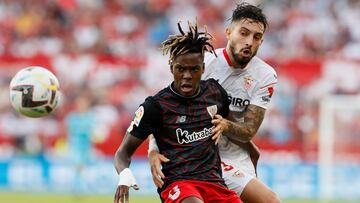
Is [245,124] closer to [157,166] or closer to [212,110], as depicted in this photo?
[212,110]

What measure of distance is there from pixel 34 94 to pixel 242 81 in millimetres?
2225

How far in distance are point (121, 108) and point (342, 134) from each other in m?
5.03

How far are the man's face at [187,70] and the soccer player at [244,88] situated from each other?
2.09ft

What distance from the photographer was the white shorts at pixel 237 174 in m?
8.00

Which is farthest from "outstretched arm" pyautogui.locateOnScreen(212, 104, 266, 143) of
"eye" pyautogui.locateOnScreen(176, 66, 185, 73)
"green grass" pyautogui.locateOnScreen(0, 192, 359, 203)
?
"green grass" pyautogui.locateOnScreen(0, 192, 359, 203)

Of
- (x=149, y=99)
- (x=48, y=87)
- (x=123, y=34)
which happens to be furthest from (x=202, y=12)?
(x=149, y=99)

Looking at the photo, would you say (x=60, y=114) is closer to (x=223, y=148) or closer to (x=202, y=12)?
(x=202, y=12)

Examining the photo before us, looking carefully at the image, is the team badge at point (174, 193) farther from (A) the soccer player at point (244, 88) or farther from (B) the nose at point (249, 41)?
(B) the nose at point (249, 41)

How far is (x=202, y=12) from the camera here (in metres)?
24.0

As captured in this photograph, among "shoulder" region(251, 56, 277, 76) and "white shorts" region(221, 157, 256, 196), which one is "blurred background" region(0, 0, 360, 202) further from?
"shoulder" region(251, 56, 277, 76)

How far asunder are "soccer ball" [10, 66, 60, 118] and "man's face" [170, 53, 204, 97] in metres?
2.16

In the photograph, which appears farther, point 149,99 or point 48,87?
A: point 48,87

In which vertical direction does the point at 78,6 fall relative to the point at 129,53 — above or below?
above

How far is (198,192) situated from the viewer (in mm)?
7277
